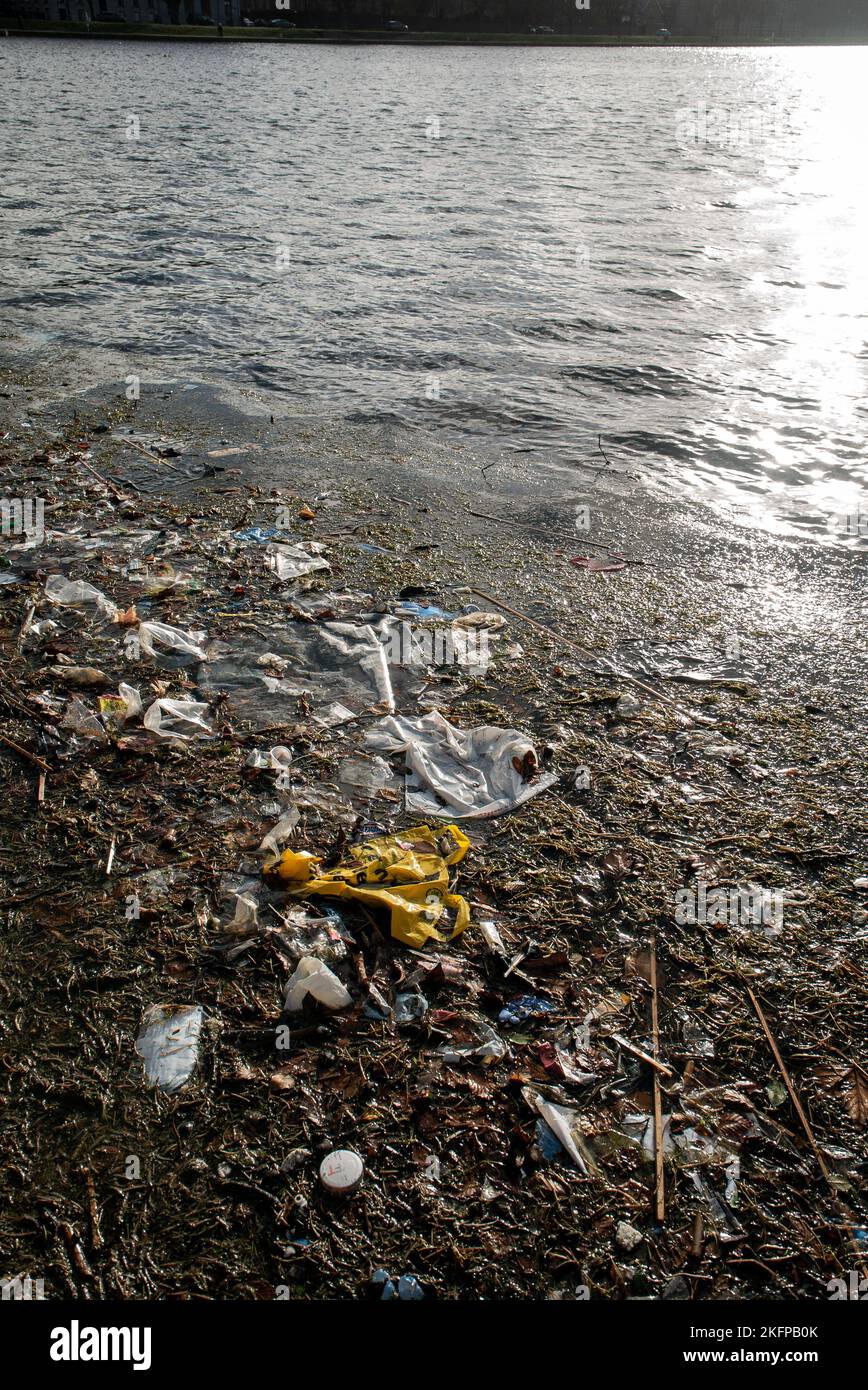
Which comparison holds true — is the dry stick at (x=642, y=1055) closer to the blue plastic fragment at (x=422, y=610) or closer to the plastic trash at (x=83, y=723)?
the plastic trash at (x=83, y=723)

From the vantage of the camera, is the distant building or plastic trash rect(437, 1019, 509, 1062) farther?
the distant building

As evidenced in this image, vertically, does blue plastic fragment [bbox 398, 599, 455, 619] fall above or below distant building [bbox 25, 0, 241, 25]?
below

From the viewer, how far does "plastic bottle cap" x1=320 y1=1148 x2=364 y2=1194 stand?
2.24m

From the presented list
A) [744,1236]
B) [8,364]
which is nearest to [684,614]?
[744,1236]

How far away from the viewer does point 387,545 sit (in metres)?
5.45

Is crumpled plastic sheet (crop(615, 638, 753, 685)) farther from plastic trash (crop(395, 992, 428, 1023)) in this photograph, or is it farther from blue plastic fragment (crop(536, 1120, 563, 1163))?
blue plastic fragment (crop(536, 1120, 563, 1163))

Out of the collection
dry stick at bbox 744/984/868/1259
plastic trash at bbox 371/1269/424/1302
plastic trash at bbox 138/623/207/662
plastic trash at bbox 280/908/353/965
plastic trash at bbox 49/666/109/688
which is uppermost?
plastic trash at bbox 138/623/207/662

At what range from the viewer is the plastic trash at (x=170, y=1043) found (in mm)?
2473

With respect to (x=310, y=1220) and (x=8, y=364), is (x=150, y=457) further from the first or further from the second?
(x=310, y=1220)

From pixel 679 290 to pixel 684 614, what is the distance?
8.47 meters

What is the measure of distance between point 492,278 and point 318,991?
11054 millimetres

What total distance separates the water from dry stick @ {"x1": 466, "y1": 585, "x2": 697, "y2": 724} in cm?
202

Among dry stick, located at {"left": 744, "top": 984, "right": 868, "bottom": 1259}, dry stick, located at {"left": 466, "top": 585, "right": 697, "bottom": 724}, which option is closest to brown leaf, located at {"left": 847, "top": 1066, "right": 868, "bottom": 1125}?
dry stick, located at {"left": 744, "top": 984, "right": 868, "bottom": 1259}

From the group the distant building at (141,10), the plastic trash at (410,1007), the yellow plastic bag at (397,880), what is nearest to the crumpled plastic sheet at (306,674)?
the yellow plastic bag at (397,880)
